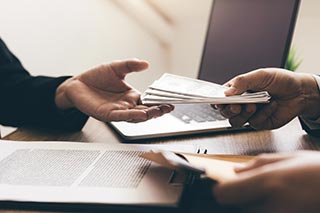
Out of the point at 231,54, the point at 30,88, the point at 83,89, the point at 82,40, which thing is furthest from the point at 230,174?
the point at 82,40

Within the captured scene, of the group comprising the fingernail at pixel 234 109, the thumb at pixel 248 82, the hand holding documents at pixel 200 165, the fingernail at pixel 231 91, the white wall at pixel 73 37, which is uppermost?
the thumb at pixel 248 82

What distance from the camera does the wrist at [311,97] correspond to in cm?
88

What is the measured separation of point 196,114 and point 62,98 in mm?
305

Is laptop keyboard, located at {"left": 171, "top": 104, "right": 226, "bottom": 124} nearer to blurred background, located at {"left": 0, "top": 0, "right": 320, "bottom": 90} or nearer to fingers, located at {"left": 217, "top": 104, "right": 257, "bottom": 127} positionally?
fingers, located at {"left": 217, "top": 104, "right": 257, "bottom": 127}

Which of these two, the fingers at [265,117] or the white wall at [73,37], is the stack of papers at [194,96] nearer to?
the fingers at [265,117]

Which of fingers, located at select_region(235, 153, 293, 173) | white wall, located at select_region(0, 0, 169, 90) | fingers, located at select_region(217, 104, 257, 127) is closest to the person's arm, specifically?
fingers, located at select_region(217, 104, 257, 127)

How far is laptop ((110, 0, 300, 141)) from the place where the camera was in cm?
93

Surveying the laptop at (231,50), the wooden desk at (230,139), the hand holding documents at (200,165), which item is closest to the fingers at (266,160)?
the hand holding documents at (200,165)

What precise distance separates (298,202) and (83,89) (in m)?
0.66

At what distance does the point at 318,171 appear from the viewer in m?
0.42

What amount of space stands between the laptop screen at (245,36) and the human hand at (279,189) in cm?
71

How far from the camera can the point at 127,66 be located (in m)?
0.97

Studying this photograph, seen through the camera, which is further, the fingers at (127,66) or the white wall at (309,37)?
the white wall at (309,37)

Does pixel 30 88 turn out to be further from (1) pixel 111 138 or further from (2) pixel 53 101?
(1) pixel 111 138
